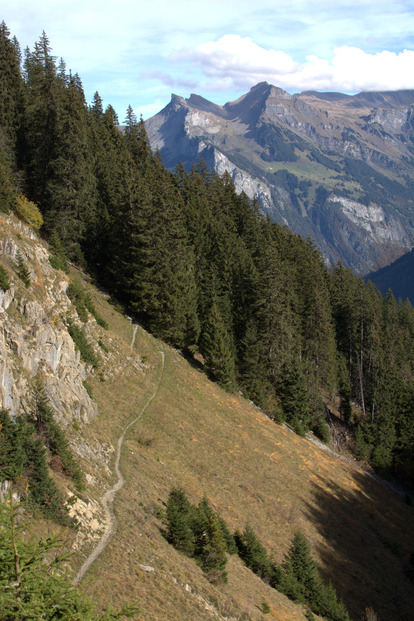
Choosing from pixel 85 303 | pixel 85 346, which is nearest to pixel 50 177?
pixel 85 303

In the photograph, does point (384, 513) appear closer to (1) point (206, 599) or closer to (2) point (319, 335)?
(2) point (319, 335)

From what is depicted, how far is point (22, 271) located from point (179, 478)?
16.0 meters

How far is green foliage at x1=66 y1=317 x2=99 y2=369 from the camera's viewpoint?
1154 inches

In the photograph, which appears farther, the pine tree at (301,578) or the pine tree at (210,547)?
the pine tree at (301,578)

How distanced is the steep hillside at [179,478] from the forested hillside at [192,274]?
11.7 ft

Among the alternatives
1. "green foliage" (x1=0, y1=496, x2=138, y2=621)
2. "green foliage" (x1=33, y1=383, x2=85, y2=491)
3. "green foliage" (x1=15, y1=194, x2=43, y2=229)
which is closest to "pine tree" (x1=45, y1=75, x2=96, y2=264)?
"green foliage" (x1=15, y1=194, x2=43, y2=229)

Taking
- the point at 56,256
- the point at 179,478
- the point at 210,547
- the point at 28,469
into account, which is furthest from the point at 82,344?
the point at 210,547

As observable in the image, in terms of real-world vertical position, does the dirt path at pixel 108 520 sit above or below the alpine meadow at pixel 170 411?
below

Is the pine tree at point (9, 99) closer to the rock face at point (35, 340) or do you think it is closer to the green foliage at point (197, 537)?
the rock face at point (35, 340)

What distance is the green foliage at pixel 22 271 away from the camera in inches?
1007

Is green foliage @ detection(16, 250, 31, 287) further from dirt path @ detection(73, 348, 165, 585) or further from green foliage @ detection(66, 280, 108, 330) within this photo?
dirt path @ detection(73, 348, 165, 585)

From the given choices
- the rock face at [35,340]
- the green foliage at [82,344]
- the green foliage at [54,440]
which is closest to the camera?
the green foliage at [54,440]

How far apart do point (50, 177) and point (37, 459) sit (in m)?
36.2

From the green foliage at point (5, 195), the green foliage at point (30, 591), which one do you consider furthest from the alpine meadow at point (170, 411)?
the green foliage at point (5, 195)
